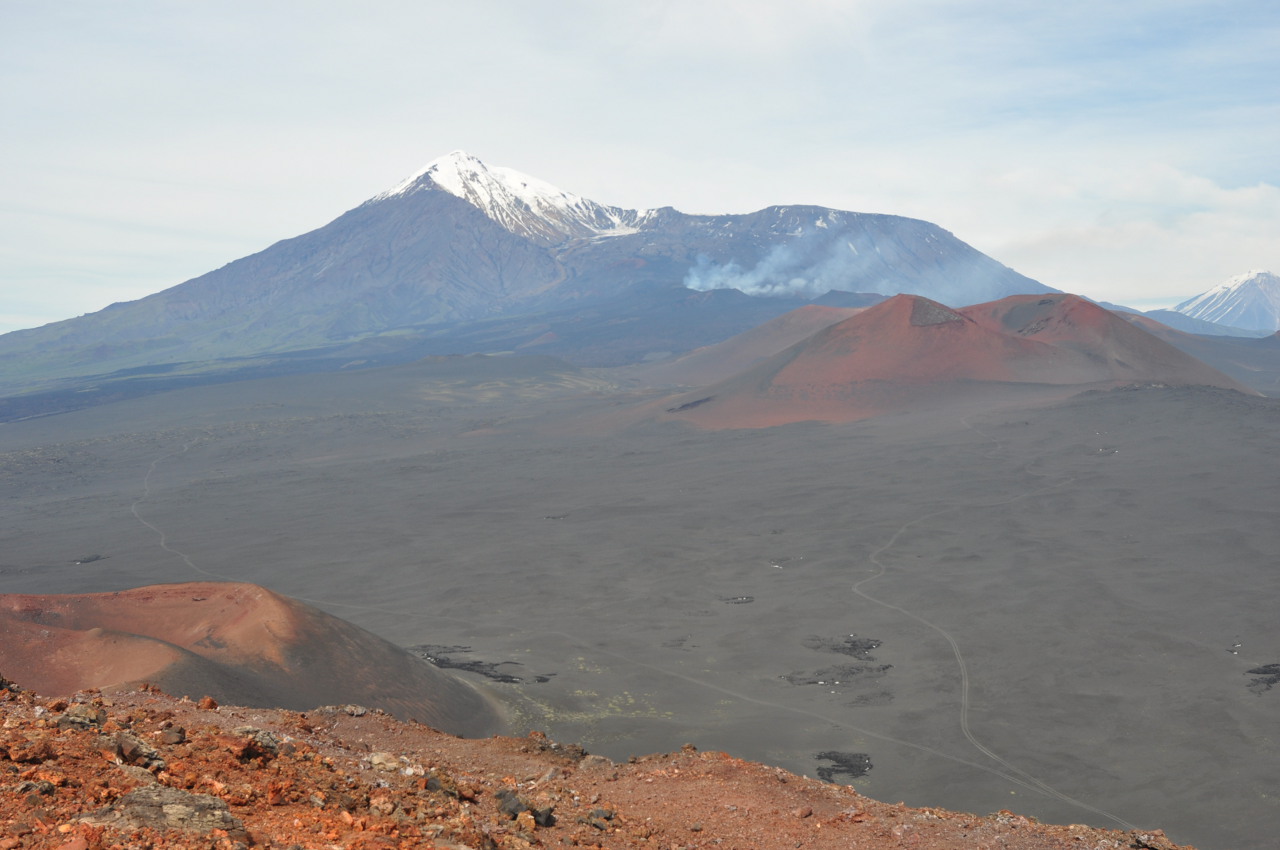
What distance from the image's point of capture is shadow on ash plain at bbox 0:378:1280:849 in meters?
20.6

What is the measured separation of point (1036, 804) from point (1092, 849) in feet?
30.5

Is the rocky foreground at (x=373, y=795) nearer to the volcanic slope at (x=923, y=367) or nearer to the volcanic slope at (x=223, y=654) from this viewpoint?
the volcanic slope at (x=223, y=654)

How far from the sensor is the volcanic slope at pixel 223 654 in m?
18.5

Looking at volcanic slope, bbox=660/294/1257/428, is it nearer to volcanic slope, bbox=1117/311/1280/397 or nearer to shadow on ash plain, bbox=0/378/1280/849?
shadow on ash plain, bbox=0/378/1280/849

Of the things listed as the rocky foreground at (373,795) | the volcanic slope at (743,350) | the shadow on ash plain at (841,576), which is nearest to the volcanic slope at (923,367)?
the shadow on ash plain at (841,576)

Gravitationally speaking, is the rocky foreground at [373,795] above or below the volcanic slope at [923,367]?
→ below

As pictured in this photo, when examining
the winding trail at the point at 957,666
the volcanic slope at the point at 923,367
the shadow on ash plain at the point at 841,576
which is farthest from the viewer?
the volcanic slope at the point at 923,367

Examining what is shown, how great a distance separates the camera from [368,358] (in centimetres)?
17162

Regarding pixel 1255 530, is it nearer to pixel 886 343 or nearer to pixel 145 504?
pixel 886 343

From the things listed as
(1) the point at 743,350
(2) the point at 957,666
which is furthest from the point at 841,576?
(1) the point at 743,350

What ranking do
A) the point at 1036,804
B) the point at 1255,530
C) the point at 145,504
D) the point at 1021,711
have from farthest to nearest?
the point at 145,504 → the point at 1255,530 → the point at 1021,711 → the point at 1036,804

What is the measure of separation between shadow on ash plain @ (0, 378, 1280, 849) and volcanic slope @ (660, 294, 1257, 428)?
5.93 meters

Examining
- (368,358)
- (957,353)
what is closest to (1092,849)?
(957,353)

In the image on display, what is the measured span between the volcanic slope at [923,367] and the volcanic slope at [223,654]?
51368 millimetres
